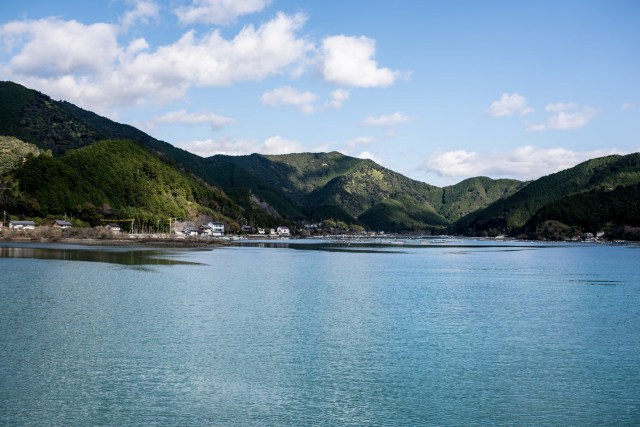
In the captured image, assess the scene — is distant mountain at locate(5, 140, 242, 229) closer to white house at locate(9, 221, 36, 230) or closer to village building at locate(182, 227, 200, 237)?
village building at locate(182, 227, 200, 237)

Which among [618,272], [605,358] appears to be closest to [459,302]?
[605,358]

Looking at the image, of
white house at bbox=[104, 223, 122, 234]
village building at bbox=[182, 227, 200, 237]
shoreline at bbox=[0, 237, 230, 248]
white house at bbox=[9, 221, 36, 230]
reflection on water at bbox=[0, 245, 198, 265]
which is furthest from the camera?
village building at bbox=[182, 227, 200, 237]

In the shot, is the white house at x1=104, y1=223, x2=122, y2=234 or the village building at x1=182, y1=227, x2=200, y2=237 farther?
the village building at x1=182, y1=227, x2=200, y2=237

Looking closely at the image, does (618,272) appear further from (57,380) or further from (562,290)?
(57,380)

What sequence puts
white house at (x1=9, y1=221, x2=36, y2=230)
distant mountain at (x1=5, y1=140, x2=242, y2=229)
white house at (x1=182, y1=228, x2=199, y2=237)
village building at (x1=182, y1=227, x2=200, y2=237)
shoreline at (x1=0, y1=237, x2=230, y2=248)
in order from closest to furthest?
shoreline at (x1=0, y1=237, x2=230, y2=248)
white house at (x1=9, y1=221, x2=36, y2=230)
distant mountain at (x1=5, y1=140, x2=242, y2=229)
village building at (x1=182, y1=227, x2=200, y2=237)
white house at (x1=182, y1=228, x2=199, y2=237)

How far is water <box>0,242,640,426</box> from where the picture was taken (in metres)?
17.8

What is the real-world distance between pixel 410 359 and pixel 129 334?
1386 centimetres

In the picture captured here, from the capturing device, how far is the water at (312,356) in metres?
17.8

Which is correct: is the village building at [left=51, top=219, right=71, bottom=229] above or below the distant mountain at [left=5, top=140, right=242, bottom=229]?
below

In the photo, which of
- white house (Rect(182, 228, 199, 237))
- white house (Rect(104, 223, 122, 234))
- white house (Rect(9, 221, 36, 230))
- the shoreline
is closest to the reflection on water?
the shoreline

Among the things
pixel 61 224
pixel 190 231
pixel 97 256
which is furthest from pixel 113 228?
pixel 97 256

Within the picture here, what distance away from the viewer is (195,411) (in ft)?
57.5

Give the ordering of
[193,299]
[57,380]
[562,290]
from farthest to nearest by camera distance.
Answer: [562,290], [193,299], [57,380]

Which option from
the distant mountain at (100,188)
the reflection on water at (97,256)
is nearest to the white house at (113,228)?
the distant mountain at (100,188)
